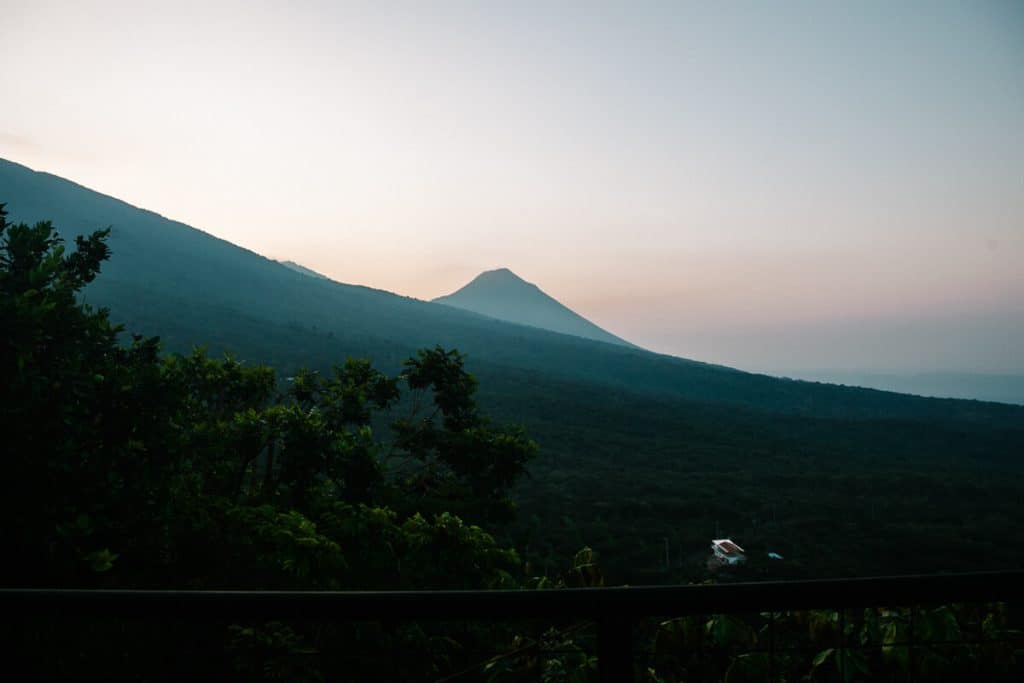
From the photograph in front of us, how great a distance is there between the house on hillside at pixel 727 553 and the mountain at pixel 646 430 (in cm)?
91

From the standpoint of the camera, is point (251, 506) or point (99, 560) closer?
point (99, 560)

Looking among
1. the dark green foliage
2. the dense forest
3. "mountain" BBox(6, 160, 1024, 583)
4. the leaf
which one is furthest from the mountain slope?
the leaf

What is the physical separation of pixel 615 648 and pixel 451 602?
0.41 m

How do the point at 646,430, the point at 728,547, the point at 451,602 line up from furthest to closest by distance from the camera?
the point at 646,430 < the point at 728,547 < the point at 451,602

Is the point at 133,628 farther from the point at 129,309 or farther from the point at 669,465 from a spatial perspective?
the point at 129,309

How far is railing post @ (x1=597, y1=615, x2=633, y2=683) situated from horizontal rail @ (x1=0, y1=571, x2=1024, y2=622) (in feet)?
0.11

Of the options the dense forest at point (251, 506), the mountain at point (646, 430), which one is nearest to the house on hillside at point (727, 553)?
the mountain at point (646, 430)

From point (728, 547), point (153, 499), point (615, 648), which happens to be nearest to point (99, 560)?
point (153, 499)

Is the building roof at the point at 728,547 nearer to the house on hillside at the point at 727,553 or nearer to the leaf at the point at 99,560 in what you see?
the house on hillside at the point at 727,553

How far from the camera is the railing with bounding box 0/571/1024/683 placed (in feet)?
4.21

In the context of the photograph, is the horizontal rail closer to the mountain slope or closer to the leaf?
the leaf

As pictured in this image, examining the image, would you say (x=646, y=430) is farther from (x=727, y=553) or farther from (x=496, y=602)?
(x=496, y=602)

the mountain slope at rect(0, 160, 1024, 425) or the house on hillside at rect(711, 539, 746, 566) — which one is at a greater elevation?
the mountain slope at rect(0, 160, 1024, 425)

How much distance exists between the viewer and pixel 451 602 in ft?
4.23
